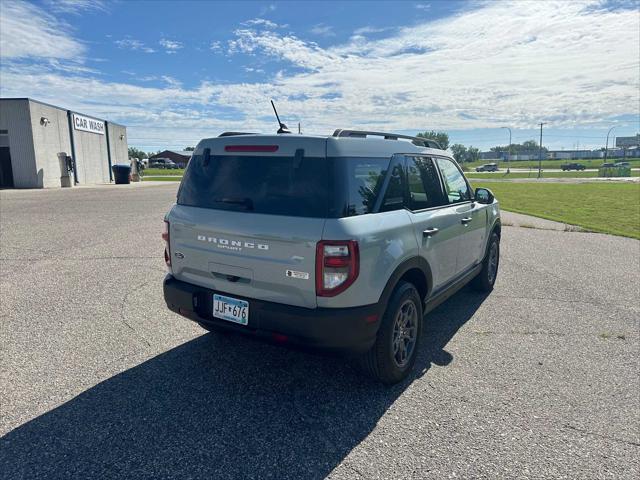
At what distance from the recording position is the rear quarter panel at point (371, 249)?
2.81 metres

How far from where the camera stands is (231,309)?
3.17 metres

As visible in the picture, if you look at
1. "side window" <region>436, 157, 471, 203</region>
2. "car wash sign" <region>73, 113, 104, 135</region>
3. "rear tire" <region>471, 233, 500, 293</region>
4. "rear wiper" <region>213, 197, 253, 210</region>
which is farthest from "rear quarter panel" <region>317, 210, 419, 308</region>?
"car wash sign" <region>73, 113, 104, 135</region>

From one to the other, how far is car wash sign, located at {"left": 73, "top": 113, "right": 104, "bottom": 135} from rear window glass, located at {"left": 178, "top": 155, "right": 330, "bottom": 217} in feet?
108

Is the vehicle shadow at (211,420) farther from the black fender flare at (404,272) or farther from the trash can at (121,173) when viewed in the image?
the trash can at (121,173)

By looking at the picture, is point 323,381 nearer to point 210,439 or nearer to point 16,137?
point 210,439

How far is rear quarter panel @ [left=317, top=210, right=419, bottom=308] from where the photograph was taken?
9.22 ft

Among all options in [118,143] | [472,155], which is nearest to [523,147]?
[472,155]

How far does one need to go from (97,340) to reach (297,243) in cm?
251

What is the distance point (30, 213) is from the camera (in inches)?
545

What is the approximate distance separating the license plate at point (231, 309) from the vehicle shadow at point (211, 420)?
0.57 m

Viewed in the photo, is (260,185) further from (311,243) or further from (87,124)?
(87,124)

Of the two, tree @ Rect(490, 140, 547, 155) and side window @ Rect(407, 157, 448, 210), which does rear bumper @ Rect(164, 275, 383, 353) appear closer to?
side window @ Rect(407, 157, 448, 210)

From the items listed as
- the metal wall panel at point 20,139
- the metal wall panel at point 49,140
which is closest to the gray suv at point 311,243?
the metal wall panel at point 20,139

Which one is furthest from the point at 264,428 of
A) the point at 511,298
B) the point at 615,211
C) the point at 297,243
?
the point at 615,211
